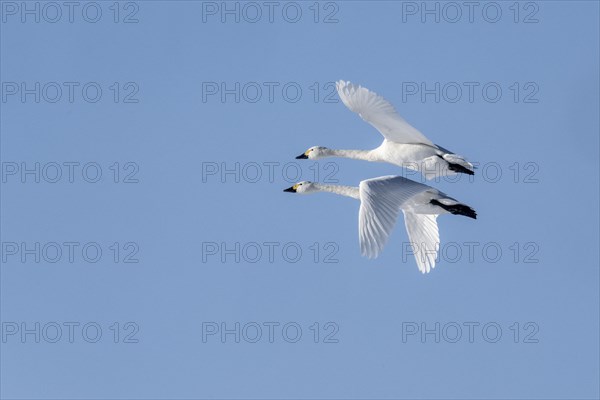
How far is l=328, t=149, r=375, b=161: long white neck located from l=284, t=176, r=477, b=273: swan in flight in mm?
757

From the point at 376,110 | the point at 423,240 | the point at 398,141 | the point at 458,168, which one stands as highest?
the point at 376,110

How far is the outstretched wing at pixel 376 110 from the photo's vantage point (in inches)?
1280

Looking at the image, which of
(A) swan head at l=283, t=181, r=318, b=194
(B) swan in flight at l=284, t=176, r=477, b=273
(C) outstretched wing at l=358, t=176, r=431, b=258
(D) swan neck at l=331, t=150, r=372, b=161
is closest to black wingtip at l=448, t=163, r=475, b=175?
(B) swan in flight at l=284, t=176, r=477, b=273

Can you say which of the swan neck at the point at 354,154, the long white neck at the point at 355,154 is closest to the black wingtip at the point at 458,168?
the long white neck at the point at 355,154

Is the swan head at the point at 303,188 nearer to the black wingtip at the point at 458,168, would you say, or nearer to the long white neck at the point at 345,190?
the long white neck at the point at 345,190

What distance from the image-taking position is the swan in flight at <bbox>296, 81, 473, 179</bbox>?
32.6 m

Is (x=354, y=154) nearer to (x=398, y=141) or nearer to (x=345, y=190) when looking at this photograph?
(x=345, y=190)

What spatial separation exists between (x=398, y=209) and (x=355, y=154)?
471 cm

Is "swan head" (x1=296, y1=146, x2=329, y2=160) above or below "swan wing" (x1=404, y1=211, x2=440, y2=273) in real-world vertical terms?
above

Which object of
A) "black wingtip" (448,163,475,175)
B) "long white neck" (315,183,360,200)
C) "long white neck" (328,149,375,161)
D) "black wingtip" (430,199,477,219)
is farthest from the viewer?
"long white neck" (315,183,360,200)

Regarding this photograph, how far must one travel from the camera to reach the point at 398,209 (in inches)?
1227

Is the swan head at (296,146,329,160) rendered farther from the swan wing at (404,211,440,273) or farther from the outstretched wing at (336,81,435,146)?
the outstretched wing at (336,81,435,146)

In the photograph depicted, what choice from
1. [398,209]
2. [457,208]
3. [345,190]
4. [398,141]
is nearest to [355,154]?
[345,190]

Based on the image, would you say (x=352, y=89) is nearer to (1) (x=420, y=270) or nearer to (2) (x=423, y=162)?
(2) (x=423, y=162)
